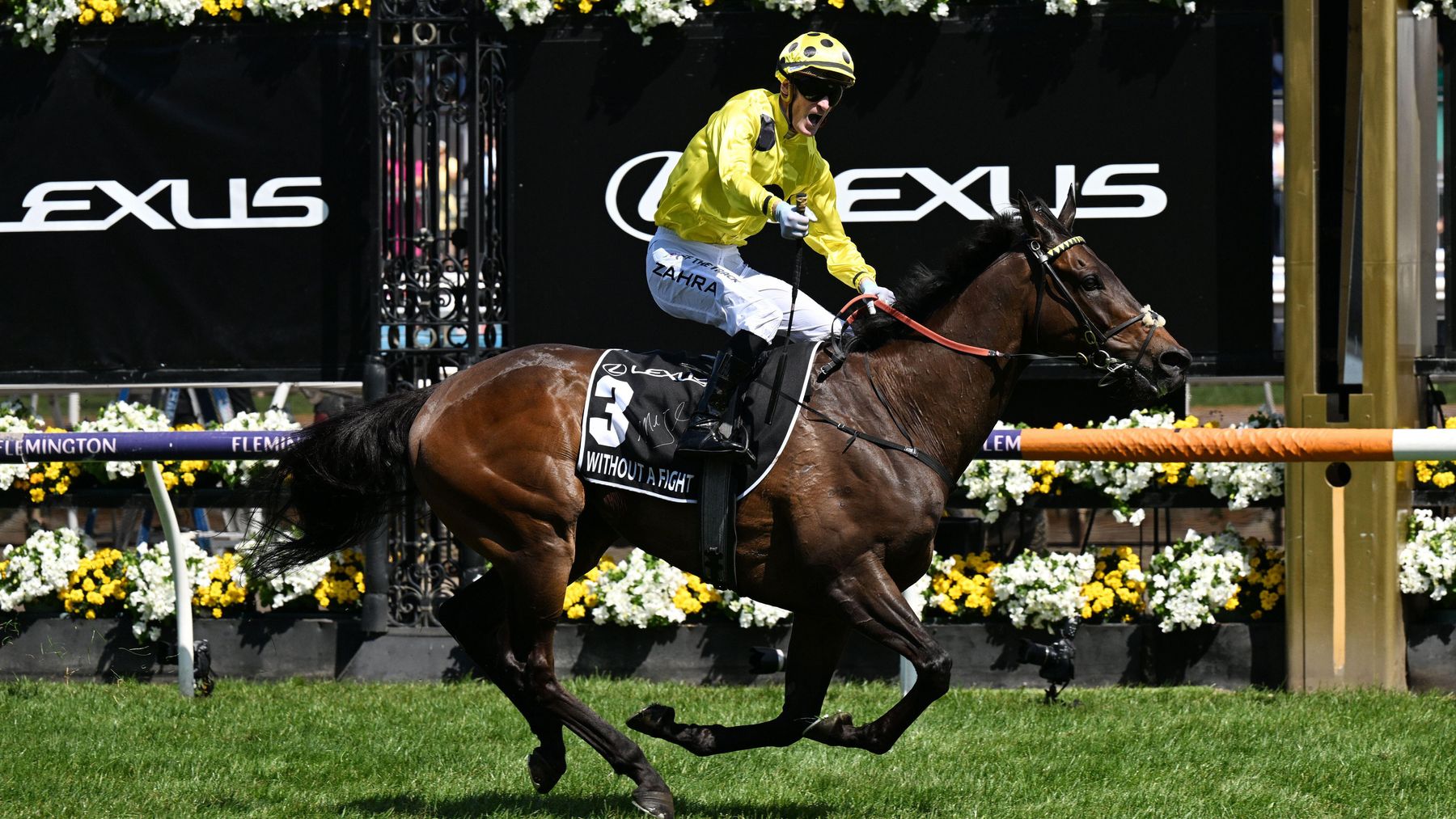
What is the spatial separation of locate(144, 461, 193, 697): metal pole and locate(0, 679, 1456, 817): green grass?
0.14m

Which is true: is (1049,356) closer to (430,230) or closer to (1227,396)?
(430,230)

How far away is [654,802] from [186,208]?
445cm

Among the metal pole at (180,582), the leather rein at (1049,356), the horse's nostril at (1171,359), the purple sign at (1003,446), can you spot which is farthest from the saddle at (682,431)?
the metal pole at (180,582)

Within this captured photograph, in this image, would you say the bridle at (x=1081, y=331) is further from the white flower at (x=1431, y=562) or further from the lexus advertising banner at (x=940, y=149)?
the white flower at (x=1431, y=562)

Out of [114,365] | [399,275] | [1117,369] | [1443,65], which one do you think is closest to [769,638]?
[399,275]

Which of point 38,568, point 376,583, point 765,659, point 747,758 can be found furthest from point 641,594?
point 38,568

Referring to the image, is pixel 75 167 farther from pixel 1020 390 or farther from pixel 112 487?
pixel 1020 390

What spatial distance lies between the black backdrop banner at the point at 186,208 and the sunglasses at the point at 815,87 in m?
3.23

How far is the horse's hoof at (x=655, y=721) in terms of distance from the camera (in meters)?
5.05

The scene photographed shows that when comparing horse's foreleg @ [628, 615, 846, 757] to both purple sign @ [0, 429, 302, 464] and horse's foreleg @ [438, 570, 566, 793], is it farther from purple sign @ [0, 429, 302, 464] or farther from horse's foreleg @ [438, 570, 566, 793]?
purple sign @ [0, 429, 302, 464]

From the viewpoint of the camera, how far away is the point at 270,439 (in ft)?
20.9

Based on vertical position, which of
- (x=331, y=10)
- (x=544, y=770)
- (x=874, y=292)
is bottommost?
(x=544, y=770)

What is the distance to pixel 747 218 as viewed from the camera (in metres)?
5.41

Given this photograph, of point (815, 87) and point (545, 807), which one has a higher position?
point (815, 87)
